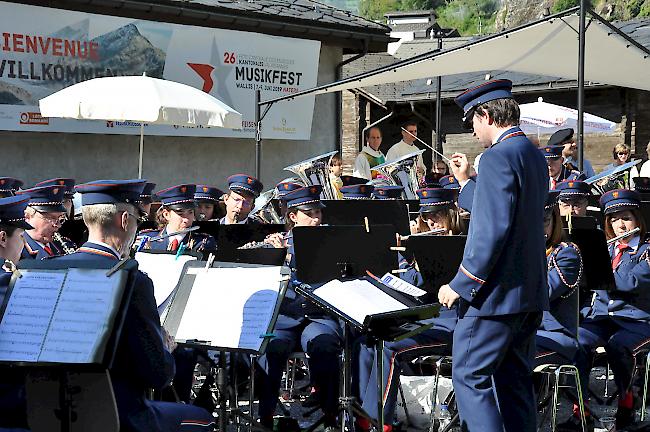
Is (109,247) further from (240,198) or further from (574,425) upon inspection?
(240,198)

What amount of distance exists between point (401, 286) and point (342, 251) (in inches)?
22.3

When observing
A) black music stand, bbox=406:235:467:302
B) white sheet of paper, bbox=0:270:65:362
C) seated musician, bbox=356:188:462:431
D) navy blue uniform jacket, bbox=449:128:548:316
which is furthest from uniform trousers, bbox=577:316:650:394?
white sheet of paper, bbox=0:270:65:362

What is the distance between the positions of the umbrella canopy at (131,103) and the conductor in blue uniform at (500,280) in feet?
14.8

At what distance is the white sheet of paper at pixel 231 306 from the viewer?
5.34m

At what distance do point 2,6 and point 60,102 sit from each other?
362cm

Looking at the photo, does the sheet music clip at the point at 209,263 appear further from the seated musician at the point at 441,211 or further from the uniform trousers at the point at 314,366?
the seated musician at the point at 441,211

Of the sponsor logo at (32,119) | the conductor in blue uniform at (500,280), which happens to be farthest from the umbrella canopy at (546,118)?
the conductor in blue uniform at (500,280)

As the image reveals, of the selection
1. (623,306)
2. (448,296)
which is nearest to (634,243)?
(623,306)

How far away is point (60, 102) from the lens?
30.8ft

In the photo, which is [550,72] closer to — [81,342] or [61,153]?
[61,153]

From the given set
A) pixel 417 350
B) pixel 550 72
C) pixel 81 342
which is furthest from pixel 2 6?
pixel 81 342

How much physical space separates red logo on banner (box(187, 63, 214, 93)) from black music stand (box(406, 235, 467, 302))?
892cm

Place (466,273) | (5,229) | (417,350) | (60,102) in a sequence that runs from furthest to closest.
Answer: (60,102) < (417,350) < (466,273) < (5,229)

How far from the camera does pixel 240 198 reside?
8.79 meters
